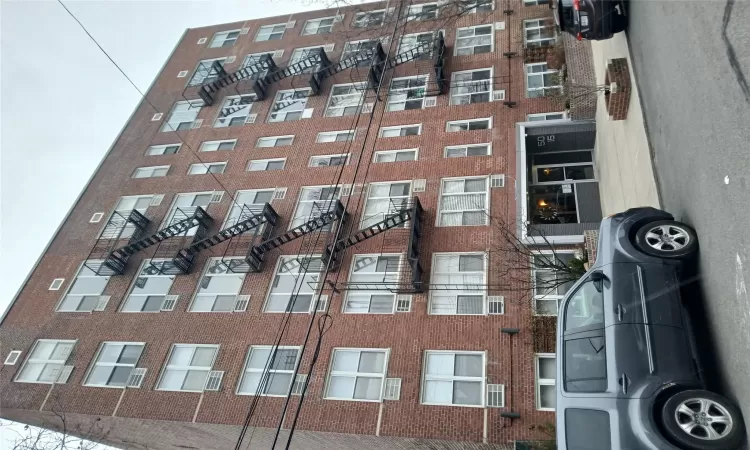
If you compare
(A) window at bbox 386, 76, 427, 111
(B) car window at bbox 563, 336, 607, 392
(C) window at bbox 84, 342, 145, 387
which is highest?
(A) window at bbox 386, 76, 427, 111

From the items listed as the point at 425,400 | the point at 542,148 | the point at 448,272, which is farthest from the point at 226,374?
the point at 542,148

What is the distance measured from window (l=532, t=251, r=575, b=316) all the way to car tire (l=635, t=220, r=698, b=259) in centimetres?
524

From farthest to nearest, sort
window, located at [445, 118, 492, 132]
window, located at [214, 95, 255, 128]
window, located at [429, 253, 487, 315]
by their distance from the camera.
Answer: window, located at [214, 95, 255, 128], window, located at [445, 118, 492, 132], window, located at [429, 253, 487, 315]

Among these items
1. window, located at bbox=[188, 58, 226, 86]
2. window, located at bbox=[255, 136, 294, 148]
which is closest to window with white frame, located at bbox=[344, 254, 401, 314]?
window, located at bbox=[255, 136, 294, 148]

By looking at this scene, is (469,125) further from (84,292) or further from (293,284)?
(84,292)

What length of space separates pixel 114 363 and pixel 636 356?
50.0ft

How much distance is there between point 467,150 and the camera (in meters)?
16.7

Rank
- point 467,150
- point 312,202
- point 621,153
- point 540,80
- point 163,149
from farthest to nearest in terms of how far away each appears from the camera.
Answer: point 163,149 < point 540,80 < point 312,202 < point 467,150 < point 621,153

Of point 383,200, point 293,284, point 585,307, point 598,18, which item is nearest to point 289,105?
point 383,200

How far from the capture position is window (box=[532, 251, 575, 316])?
1238 centimetres

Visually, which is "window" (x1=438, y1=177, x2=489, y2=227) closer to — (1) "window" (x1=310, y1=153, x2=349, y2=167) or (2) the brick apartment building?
(2) the brick apartment building

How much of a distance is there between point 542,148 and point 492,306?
22.6ft

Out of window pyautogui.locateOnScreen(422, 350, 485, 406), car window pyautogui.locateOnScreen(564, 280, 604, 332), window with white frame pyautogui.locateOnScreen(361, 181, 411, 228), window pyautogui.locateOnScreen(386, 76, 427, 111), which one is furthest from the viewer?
window pyautogui.locateOnScreen(386, 76, 427, 111)

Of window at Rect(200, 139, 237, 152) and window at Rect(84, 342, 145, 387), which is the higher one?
window at Rect(200, 139, 237, 152)
